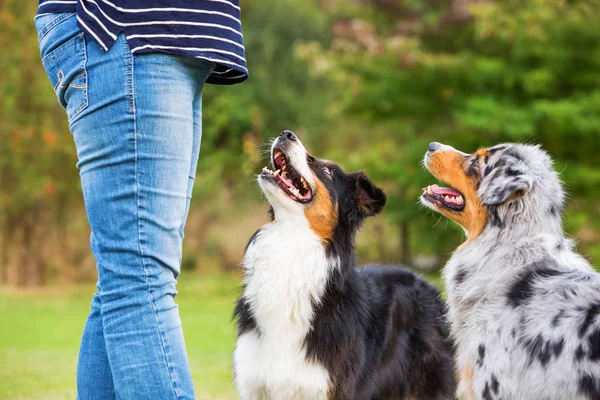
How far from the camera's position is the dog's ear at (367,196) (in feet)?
12.3

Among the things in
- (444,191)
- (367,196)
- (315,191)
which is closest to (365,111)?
(367,196)

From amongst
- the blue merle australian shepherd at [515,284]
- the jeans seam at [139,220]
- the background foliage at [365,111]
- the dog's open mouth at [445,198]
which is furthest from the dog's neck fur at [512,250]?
the background foliage at [365,111]

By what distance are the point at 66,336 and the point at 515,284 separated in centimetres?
955

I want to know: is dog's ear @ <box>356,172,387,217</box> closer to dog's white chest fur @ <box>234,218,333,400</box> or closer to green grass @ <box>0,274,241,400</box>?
dog's white chest fur @ <box>234,218,333,400</box>

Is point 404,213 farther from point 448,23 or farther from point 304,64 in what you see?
point 304,64

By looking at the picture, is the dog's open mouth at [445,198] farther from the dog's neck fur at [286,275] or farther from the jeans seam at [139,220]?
the jeans seam at [139,220]

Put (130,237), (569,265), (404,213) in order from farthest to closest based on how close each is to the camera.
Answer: (404,213)
(569,265)
(130,237)

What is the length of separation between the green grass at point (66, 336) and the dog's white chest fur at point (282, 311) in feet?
2.08

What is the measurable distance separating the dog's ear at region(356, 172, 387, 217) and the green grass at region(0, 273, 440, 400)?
0.80 m

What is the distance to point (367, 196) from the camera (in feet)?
12.4

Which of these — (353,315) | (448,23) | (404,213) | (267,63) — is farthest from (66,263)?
(353,315)

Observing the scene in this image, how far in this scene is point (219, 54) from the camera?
7.92ft

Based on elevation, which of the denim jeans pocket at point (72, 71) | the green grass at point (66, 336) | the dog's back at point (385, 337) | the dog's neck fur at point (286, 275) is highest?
the denim jeans pocket at point (72, 71)

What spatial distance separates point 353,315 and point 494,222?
753mm
